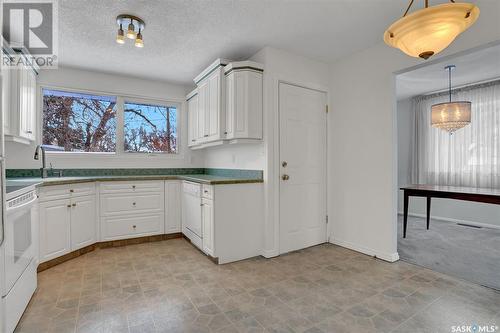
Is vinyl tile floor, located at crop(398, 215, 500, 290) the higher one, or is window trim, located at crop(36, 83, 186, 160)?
window trim, located at crop(36, 83, 186, 160)

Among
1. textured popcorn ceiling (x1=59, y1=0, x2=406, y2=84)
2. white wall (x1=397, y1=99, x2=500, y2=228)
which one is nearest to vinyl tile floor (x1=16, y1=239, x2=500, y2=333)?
textured popcorn ceiling (x1=59, y1=0, x2=406, y2=84)

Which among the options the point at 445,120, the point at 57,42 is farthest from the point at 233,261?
the point at 445,120

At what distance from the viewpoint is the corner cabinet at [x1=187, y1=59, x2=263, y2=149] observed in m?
2.90

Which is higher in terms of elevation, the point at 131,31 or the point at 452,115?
the point at 131,31

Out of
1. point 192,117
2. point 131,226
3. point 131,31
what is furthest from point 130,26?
point 131,226

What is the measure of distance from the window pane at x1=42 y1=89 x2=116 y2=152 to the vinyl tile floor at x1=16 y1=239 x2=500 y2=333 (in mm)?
1762

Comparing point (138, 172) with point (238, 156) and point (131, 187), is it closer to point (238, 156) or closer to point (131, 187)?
point (131, 187)

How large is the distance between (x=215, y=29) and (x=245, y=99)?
2.50 ft

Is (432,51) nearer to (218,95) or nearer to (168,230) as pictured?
(218,95)

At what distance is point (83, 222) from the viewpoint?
10.1 ft

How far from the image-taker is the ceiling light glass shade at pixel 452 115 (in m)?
3.53

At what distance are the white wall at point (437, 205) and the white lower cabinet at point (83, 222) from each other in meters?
5.52

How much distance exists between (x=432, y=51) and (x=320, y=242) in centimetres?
259

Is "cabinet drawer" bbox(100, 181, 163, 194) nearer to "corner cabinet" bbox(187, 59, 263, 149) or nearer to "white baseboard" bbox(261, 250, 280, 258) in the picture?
"corner cabinet" bbox(187, 59, 263, 149)
